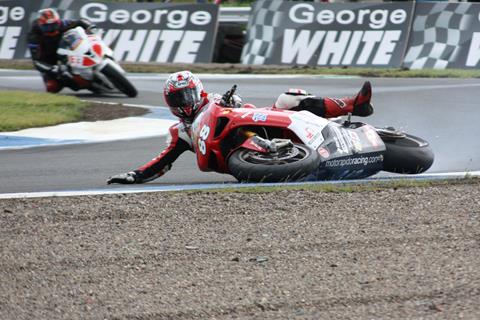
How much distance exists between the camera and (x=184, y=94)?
8.47 meters

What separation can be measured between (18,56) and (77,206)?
48.0 feet

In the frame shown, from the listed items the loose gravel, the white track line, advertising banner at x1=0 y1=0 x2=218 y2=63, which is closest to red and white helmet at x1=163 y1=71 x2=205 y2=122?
the white track line

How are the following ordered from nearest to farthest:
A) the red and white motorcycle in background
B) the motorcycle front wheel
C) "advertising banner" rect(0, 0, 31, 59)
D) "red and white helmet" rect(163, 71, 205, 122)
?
1. the motorcycle front wheel
2. "red and white helmet" rect(163, 71, 205, 122)
3. the red and white motorcycle in background
4. "advertising banner" rect(0, 0, 31, 59)

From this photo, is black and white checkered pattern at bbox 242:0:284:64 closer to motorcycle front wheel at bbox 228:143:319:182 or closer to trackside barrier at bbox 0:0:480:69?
trackside barrier at bbox 0:0:480:69

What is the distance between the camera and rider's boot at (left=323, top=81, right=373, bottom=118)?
872 cm

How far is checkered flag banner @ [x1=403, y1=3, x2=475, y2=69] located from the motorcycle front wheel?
1073 centimetres

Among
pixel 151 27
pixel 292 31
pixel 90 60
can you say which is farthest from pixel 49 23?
pixel 292 31

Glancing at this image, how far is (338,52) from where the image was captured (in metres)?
19.1

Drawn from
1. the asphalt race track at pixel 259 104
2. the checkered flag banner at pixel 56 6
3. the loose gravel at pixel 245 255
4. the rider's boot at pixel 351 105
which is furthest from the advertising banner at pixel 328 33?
the loose gravel at pixel 245 255

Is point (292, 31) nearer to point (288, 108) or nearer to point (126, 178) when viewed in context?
point (288, 108)

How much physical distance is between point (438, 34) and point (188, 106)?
1066 cm

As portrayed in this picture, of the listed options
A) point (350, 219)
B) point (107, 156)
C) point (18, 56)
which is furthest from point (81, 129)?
point (18, 56)

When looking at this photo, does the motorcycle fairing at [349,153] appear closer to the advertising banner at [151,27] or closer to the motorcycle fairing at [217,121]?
the motorcycle fairing at [217,121]

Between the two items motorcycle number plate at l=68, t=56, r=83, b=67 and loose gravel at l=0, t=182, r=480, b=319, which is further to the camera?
motorcycle number plate at l=68, t=56, r=83, b=67
